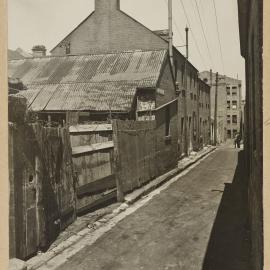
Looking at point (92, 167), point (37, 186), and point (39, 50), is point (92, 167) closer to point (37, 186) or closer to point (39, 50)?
point (37, 186)

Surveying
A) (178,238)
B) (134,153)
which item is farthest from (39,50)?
(178,238)

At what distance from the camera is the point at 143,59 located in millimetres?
17188

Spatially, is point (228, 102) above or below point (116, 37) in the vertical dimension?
below

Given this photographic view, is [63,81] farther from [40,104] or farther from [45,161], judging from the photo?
[45,161]

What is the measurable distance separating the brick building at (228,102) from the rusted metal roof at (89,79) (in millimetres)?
40365

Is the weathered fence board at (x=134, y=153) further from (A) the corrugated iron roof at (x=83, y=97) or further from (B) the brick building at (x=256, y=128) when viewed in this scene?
(B) the brick building at (x=256, y=128)

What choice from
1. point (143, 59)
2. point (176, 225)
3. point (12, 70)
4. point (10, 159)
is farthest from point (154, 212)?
point (12, 70)

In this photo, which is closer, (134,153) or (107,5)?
(134,153)

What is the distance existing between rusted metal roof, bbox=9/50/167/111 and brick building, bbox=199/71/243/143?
40365mm

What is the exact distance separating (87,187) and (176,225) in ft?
7.41

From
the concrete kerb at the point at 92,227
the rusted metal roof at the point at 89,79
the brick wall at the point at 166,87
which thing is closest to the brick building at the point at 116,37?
the brick wall at the point at 166,87

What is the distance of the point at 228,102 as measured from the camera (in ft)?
193

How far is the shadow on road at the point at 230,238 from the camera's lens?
550cm

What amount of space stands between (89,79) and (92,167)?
896 cm
